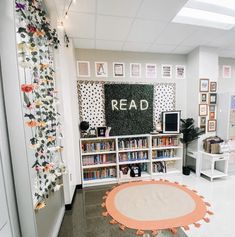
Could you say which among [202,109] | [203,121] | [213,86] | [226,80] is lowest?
[203,121]

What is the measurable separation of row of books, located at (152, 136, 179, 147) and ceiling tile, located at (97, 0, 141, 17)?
7.94 ft

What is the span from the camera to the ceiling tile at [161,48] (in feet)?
9.66

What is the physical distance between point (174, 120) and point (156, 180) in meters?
1.39

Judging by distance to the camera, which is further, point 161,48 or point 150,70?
point 150,70

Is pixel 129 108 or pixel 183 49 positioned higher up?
pixel 183 49

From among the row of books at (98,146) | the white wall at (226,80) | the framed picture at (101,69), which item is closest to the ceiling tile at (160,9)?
the framed picture at (101,69)

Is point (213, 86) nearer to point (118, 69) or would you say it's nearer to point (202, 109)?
point (202, 109)

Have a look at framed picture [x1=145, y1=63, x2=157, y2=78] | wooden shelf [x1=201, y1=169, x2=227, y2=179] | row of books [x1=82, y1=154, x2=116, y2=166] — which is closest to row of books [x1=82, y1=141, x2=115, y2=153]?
row of books [x1=82, y1=154, x2=116, y2=166]

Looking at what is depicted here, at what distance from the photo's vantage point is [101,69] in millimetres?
3051

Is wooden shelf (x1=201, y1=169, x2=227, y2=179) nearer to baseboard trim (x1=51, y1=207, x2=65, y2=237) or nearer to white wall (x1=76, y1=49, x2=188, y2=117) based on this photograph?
white wall (x1=76, y1=49, x2=188, y2=117)

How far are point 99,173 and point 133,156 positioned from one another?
84 centimetres

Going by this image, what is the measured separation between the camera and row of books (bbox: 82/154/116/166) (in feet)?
9.70

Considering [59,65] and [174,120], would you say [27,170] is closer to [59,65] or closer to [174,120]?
[59,65]

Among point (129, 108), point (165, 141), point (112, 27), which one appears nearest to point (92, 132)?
point (129, 108)
